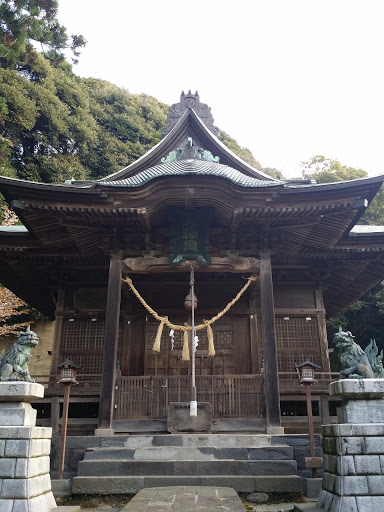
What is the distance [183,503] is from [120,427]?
4.33m

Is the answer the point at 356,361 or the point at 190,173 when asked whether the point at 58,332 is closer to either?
the point at 190,173

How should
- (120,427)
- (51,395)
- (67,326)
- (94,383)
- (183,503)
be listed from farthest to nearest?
1. (67,326)
2. (94,383)
3. (51,395)
4. (120,427)
5. (183,503)

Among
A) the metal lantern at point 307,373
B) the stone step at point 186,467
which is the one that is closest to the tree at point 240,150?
→ the metal lantern at point 307,373

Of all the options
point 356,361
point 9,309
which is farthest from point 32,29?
point 356,361

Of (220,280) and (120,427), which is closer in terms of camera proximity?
(120,427)

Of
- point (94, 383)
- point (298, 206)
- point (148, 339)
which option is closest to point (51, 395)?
point (94, 383)

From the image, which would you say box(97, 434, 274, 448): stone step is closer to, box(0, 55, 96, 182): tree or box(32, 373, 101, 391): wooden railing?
box(32, 373, 101, 391): wooden railing

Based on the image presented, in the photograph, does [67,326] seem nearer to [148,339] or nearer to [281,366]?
[148,339]

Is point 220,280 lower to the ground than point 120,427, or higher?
higher

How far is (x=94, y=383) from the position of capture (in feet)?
41.1

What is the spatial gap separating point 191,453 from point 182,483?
0.66 m

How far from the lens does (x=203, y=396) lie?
10211 mm

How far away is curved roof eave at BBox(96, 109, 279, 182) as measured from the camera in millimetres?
13759

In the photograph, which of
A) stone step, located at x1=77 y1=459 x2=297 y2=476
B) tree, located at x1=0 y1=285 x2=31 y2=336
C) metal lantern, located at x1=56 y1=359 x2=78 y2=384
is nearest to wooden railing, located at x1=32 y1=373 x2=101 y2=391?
metal lantern, located at x1=56 y1=359 x2=78 y2=384
